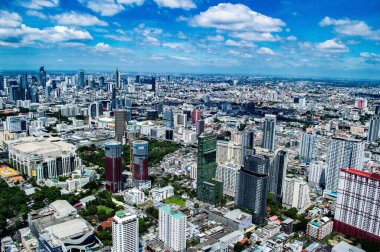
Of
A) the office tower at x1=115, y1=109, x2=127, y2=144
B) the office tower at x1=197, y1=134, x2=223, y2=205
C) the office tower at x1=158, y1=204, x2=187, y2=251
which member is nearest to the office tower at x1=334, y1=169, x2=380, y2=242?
the office tower at x1=197, y1=134, x2=223, y2=205

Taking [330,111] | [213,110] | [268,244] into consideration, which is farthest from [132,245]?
[330,111]

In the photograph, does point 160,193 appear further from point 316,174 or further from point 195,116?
point 195,116

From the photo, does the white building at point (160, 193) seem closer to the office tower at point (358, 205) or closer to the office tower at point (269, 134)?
the office tower at point (358, 205)

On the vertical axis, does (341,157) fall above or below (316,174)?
above

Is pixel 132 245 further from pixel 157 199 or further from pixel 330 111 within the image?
pixel 330 111

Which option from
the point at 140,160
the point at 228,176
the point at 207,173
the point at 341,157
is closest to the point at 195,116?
the point at 140,160

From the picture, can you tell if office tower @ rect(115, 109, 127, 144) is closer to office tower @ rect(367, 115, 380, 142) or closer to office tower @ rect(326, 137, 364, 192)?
office tower @ rect(326, 137, 364, 192)
